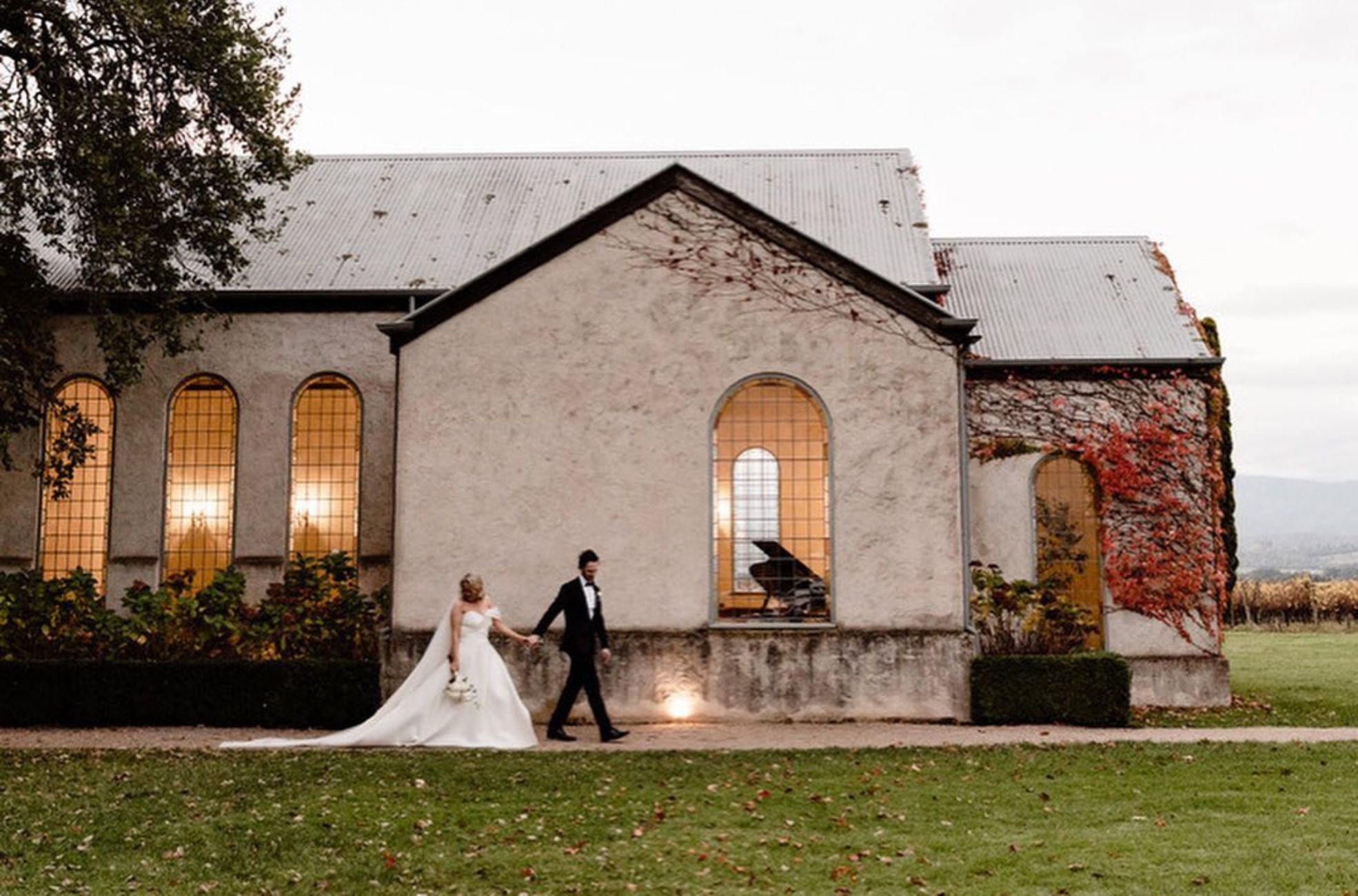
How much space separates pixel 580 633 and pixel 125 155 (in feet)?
28.5

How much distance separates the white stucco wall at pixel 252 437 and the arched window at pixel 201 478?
176 millimetres

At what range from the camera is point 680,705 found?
15656mm

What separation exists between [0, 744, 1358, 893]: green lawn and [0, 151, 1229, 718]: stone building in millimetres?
3228

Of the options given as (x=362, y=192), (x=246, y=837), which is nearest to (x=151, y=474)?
(x=362, y=192)

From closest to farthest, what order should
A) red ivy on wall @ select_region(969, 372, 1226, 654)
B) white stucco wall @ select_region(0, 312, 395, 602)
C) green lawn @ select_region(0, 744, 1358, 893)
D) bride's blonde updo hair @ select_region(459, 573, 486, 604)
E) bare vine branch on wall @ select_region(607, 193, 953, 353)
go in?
green lawn @ select_region(0, 744, 1358, 893)
bride's blonde updo hair @ select_region(459, 573, 486, 604)
bare vine branch on wall @ select_region(607, 193, 953, 353)
red ivy on wall @ select_region(969, 372, 1226, 654)
white stucco wall @ select_region(0, 312, 395, 602)

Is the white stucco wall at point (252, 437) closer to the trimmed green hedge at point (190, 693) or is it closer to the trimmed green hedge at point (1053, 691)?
the trimmed green hedge at point (190, 693)

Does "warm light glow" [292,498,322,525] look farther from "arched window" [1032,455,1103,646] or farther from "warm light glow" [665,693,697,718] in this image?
"arched window" [1032,455,1103,646]

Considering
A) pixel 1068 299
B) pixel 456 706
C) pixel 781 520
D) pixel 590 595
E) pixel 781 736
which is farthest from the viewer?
pixel 1068 299

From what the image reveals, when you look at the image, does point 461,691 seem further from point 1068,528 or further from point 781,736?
point 1068,528

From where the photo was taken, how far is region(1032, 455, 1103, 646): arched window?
19.7 m

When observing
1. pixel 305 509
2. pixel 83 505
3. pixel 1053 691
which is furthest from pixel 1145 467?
pixel 83 505

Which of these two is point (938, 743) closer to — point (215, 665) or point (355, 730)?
point (355, 730)

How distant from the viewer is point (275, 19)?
18.0 metres

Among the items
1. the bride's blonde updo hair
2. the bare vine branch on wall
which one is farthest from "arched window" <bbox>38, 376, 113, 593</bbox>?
the bare vine branch on wall
